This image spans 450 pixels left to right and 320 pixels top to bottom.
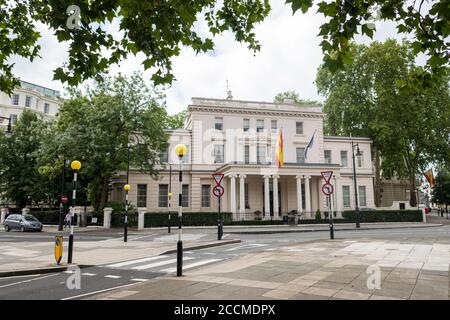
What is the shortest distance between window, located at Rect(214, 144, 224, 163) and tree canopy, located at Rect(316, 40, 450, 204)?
713 inches

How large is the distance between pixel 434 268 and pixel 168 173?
3404 centimetres

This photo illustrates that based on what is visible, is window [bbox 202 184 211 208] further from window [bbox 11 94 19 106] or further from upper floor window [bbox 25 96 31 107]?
window [bbox 11 94 19 106]

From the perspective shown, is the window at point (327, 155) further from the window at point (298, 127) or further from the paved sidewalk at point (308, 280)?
the paved sidewalk at point (308, 280)

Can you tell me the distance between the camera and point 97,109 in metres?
33.2

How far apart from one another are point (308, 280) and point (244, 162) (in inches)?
1278

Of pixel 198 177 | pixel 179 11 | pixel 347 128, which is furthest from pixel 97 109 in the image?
pixel 347 128

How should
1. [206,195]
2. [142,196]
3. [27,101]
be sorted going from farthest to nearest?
[27,101] < [206,195] < [142,196]

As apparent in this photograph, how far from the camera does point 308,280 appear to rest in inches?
324

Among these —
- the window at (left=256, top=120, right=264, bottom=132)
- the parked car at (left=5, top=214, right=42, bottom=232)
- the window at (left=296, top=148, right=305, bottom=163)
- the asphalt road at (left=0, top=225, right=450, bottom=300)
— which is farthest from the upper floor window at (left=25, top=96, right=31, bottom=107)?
the asphalt road at (left=0, top=225, right=450, bottom=300)

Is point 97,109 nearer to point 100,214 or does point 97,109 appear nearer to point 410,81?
point 100,214

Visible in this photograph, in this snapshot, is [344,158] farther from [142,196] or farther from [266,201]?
[142,196]

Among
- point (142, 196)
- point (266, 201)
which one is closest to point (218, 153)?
point (266, 201)

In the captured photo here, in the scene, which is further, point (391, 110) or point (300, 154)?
point (391, 110)

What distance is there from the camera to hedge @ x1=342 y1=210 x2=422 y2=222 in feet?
130
